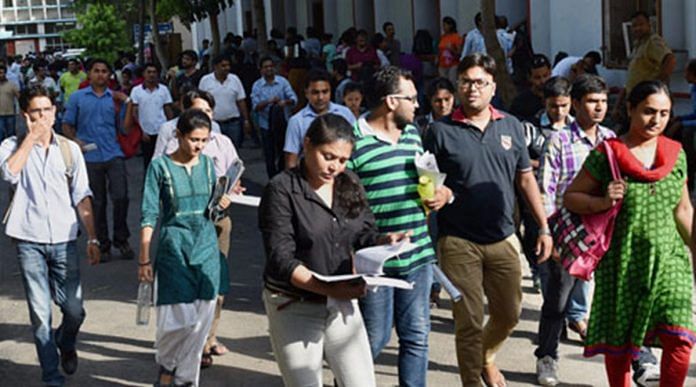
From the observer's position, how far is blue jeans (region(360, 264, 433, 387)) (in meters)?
6.11

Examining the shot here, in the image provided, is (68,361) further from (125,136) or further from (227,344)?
(125,136)

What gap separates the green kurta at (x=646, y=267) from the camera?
5.82m

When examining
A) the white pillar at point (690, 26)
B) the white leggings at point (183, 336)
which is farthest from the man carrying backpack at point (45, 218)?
the white pillar at point (690, 26)

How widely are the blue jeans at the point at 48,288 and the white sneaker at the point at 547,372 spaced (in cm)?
268

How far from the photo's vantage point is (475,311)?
6.43m

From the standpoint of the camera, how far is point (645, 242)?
230 inches

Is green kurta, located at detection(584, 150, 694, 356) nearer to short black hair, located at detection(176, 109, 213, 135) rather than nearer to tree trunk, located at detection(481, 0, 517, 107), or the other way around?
short black hair, located at detection(176, 109, 213, 135)

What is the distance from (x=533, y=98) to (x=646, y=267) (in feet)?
12.9

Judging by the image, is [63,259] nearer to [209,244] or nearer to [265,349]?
[209,244]

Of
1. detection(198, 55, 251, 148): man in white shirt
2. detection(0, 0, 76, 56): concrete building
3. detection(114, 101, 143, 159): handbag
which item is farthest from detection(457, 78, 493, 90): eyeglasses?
detection(0, 0, 76, 56): concrete building

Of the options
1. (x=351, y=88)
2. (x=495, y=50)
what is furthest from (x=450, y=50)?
(x=351, y=88)

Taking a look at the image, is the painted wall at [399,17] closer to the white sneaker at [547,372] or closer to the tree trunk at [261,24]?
the tree trunk at [261,24]

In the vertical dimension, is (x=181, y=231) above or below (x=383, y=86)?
below

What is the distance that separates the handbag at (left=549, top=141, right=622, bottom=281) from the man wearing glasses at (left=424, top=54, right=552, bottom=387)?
19.3 inches
